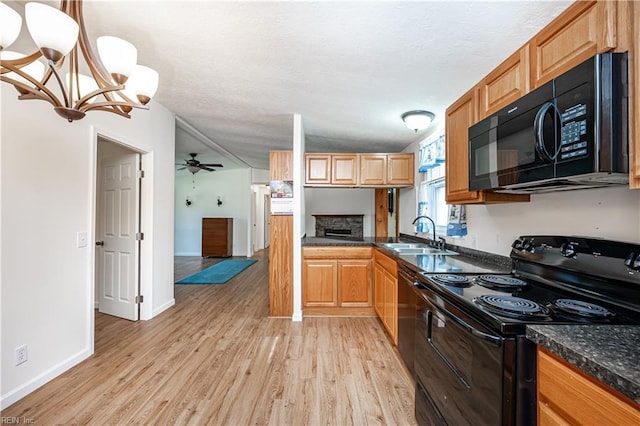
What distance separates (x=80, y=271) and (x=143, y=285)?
3.35 ft

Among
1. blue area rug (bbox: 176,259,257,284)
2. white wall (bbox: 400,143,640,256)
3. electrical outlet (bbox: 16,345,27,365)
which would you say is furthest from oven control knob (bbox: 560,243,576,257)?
blue area rug (bbox: 176,259,257,284)

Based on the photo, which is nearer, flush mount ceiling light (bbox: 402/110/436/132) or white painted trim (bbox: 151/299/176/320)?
flush mount ceiling light (bbox: 402/110/436/132)

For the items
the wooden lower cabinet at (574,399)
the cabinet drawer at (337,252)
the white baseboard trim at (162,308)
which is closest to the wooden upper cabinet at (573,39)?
the wooden lower cabinet at (574,399)

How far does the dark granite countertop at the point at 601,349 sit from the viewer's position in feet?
2.10

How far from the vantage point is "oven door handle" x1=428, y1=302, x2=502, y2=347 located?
99 cm

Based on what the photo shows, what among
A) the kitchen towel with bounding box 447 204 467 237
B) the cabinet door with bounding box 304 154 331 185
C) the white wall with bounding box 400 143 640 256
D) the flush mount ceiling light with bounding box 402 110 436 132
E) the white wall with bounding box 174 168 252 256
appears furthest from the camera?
the white wall with bounding box 174 168 252 256

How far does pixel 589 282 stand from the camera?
122 cm

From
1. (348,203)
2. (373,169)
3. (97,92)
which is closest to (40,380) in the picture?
(97,92)

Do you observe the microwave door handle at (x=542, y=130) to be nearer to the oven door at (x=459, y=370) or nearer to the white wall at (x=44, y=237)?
the oven door at (x=459, y=370)

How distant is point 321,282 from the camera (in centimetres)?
352

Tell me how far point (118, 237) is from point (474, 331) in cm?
384

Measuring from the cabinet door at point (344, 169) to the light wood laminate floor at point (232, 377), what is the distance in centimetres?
185

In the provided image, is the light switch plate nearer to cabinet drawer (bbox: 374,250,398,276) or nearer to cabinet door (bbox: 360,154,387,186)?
cabinet drawer (bbox: 374,250,398,276)

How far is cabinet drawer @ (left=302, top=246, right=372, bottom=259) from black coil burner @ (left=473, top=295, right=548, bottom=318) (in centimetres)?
228
